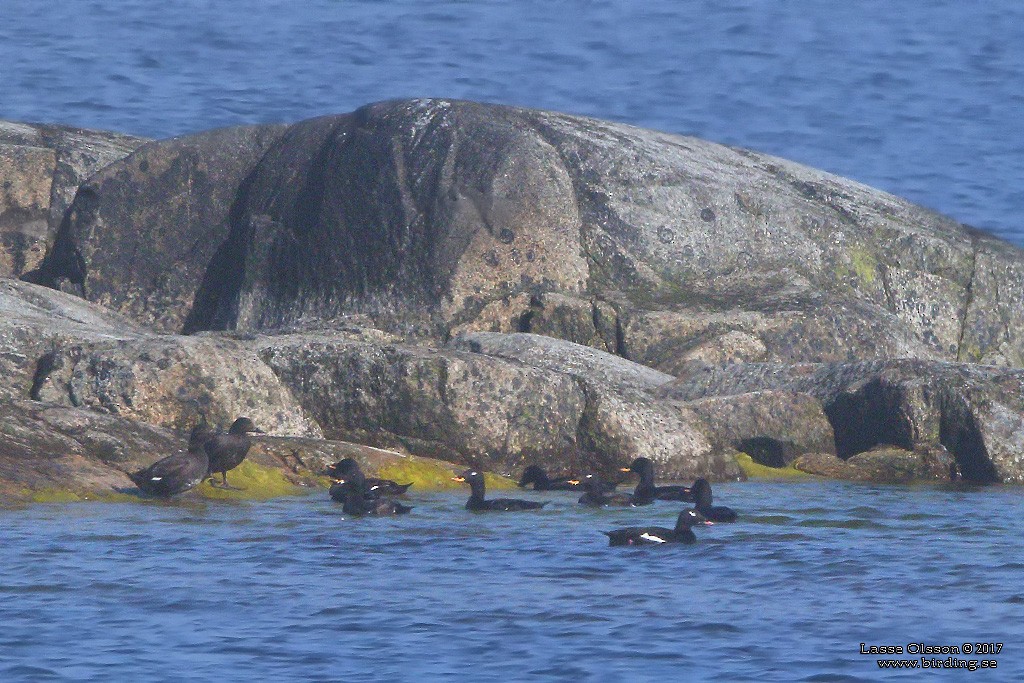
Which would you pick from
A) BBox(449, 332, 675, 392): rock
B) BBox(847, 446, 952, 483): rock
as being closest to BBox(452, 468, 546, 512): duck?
BBox(449, 332, 675, 392): rock

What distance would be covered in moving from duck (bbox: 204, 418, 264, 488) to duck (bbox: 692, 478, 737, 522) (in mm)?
3940

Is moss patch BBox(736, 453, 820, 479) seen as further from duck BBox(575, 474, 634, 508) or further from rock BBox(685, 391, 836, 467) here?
duck BBox(575, 474, 634, 508)

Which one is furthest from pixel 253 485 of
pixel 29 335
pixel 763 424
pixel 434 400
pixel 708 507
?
pixel 763 424

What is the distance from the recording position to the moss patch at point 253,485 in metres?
16.9

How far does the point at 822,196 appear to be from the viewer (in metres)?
25.8

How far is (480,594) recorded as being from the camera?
42.2 ft

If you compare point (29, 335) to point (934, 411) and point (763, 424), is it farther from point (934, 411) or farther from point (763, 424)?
point (934, 411)

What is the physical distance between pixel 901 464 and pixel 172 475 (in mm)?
7794

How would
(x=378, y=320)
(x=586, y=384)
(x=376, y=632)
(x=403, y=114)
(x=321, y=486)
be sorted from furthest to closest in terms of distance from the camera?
(x=403, y=114) < (x=378, y=320) < (x=586, y=384) < (x=321, y=486) < (x=376, y=632)

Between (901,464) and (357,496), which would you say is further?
(901,464)

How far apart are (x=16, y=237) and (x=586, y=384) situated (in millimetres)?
10190

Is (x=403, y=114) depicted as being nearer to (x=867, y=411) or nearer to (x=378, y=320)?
(x=378, y=320)

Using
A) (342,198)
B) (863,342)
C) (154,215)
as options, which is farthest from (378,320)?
(863,342)

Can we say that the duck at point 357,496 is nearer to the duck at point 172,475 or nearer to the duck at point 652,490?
the duck at point 172,475
